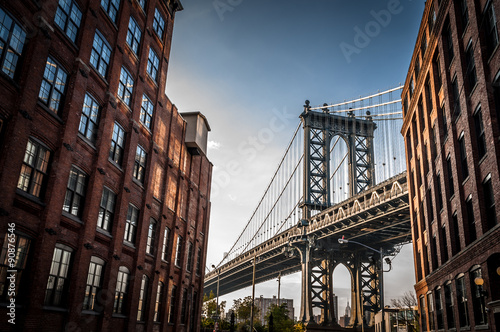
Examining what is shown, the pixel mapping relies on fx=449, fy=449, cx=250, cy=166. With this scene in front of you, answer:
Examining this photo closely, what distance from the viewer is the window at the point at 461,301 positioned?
2055cm

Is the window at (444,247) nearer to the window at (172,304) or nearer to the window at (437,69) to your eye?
the window at (437,69)

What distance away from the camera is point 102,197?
64.2 feet

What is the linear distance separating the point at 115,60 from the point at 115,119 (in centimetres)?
269

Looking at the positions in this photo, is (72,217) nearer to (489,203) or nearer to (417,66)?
(489,203)

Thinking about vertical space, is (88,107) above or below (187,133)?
below

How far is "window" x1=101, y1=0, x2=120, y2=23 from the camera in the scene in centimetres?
2036

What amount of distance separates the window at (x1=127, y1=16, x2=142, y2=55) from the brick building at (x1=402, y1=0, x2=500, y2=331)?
52.2 ft

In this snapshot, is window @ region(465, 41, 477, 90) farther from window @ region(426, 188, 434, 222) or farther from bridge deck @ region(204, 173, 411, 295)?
bridge deck @ region(204, 173, 411, 295)

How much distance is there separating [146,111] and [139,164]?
3045mm

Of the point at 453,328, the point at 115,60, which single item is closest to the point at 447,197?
the point at 453,328

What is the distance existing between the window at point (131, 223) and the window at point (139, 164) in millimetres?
1643

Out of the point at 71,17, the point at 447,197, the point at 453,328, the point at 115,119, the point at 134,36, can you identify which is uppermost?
the point at 134,36

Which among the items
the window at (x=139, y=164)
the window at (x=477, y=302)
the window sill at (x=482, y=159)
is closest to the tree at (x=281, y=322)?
the window at (x=139, y=164)

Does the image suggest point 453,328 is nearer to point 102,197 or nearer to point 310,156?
point 102,197
